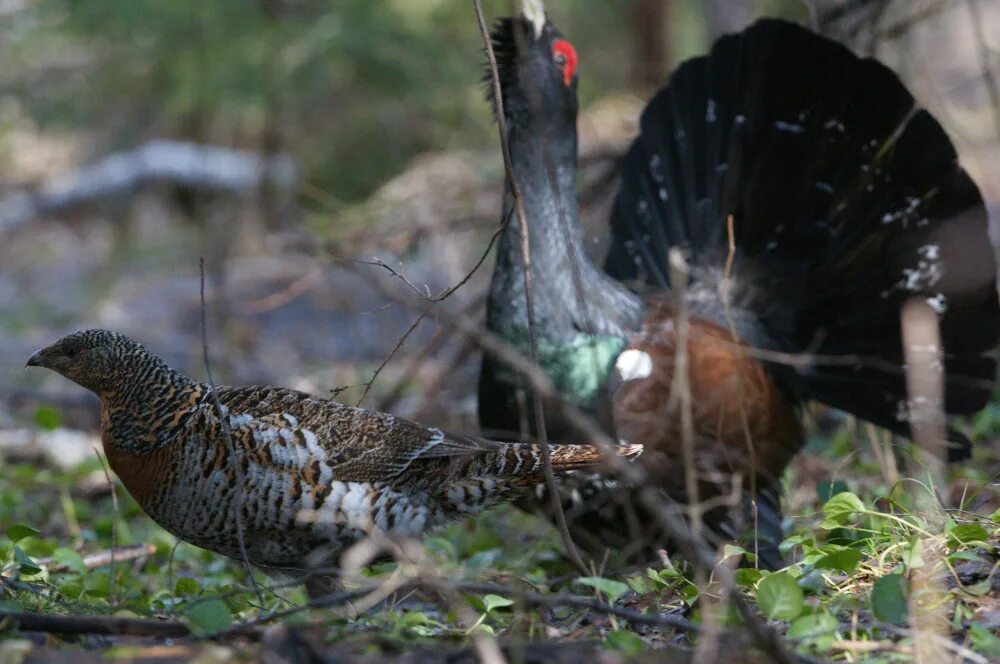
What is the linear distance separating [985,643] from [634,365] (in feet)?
7.24

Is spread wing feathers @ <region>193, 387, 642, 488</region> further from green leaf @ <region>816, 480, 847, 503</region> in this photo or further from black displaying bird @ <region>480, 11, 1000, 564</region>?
green leaf @ <region>816, 480, 847, 503</region>

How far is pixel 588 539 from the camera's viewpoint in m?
4.70

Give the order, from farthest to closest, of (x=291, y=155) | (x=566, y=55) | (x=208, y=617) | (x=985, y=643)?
(x=291, y=155)
(x=566, y=55)
(x=208, y=617)
(x=985, y=643)

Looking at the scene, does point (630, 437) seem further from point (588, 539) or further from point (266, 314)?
point (266, 314)

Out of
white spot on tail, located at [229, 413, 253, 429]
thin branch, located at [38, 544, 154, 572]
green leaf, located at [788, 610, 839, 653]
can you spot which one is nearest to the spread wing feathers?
white spot on tail, located at [229, 413, 253, 429]

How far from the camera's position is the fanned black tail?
491 cm

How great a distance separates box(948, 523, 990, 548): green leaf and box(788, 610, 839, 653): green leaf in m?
0.60

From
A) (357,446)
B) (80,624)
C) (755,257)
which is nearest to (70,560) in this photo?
(357,446)

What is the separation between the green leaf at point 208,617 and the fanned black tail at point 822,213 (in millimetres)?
2954

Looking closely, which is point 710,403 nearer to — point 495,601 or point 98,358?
point 495,601

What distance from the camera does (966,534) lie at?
10.5ft

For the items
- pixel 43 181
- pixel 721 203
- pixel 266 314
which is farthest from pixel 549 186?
pixel 43 181

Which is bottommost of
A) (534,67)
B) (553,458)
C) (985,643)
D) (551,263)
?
(985,643)

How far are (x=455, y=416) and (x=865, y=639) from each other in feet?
13.2
